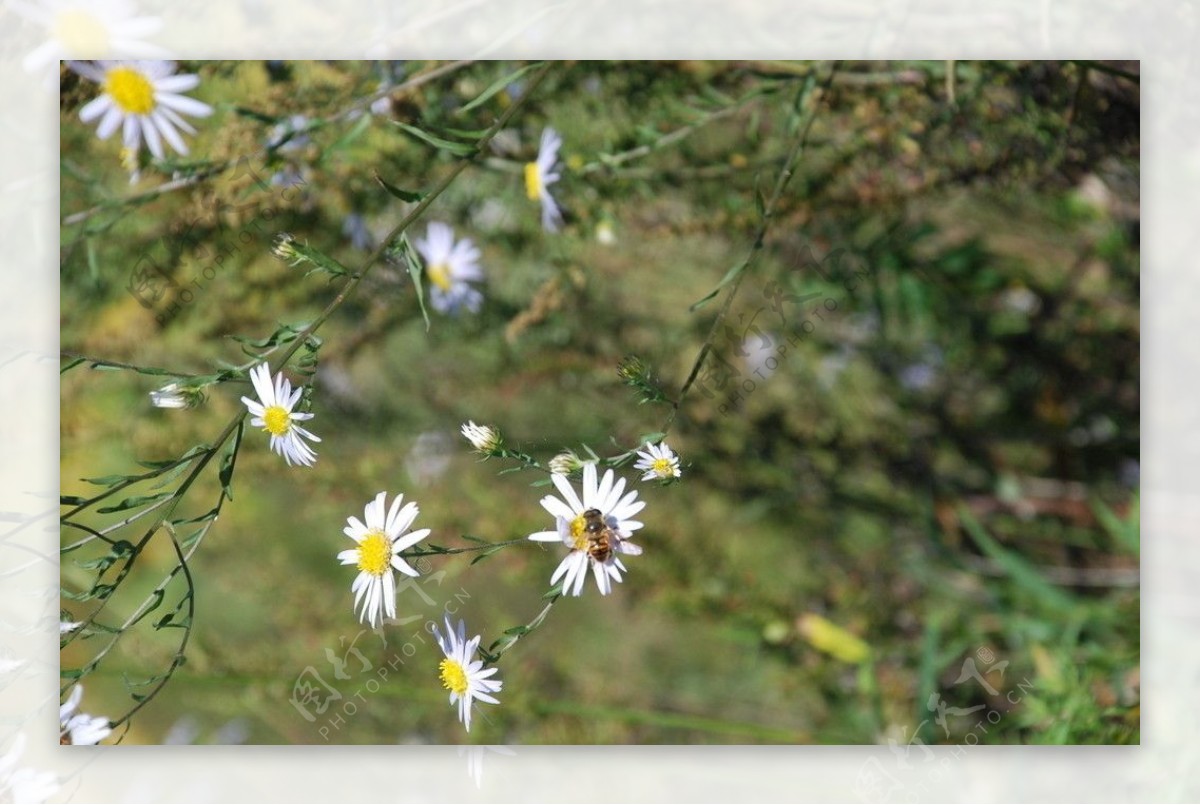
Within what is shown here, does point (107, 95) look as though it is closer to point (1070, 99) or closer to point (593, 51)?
point (593, 51)

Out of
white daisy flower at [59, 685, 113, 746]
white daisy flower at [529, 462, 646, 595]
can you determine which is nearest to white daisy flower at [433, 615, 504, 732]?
white daisy flower at [529, 462, 646, 595]

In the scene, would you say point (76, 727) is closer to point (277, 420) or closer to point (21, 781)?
point (21, 781)

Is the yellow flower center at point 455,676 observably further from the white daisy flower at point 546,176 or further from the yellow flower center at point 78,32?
the yellow flower center at point 78,32

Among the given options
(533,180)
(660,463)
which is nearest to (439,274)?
(533,180)

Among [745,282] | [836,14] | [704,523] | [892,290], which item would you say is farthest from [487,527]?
[836,14]

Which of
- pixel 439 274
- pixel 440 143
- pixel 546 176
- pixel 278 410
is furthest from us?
pixel 439 274

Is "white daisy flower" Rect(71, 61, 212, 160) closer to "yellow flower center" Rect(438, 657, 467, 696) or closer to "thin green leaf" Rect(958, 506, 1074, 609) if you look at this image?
"yellow flower center" Rect(438, 657, 467, 696)

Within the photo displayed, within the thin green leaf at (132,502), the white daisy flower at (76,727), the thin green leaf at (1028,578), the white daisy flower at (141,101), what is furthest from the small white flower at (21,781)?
the thin green leaf at (1028,578)
